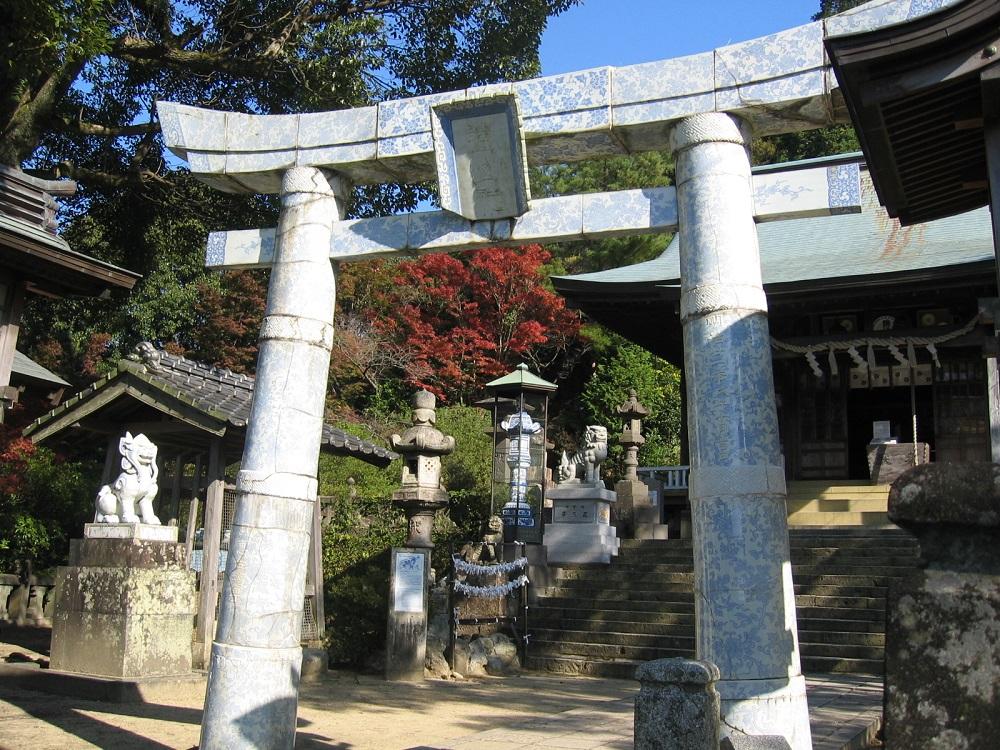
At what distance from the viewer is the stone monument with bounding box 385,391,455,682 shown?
11.4 metres

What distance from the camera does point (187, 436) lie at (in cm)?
1207

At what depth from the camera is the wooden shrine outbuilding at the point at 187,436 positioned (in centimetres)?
1121

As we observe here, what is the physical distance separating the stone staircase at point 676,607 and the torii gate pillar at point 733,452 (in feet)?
22.0

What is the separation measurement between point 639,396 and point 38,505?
1694cm

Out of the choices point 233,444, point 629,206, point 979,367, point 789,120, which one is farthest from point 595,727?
point 979,367

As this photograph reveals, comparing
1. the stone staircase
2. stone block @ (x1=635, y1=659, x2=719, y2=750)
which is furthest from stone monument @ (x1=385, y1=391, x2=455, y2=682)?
stone block @ (x1=635, y1=659, x2=719, y2=750)

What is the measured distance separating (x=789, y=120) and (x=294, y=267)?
3.72 m

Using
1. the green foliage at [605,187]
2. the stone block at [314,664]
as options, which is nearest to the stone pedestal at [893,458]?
the stone block at [314,664]

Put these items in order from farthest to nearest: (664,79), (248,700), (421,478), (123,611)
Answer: (421,478) → (123,611) → (664,79) → (248,700)

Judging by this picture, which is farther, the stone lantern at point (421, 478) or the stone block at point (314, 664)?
the stone lantern at point (421, 478)

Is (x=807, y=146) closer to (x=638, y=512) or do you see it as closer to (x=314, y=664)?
(x=638, y=512)

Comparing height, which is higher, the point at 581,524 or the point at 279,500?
the point at 581,524

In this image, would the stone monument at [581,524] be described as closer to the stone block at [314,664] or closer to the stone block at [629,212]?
the stone block at [314,664]

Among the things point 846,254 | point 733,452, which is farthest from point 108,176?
point 733,452
